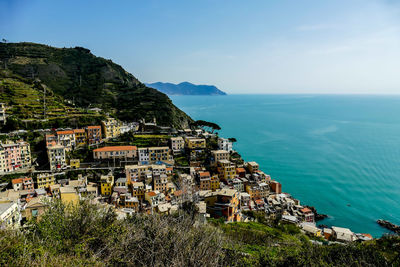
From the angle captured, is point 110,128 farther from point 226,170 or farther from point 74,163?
point 226,170

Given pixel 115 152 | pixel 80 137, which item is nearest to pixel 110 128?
pixel 80 137

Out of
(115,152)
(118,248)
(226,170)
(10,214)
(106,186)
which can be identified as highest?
(118,248)

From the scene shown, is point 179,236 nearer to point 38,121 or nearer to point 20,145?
point 20,145

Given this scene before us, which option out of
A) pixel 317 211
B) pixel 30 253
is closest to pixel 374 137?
pixel 317 211

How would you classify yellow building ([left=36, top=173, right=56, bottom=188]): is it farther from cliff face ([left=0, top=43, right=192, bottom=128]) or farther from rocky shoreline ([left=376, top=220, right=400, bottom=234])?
rocky shoreline ([left=376, top=220, right=400, bottom=234])

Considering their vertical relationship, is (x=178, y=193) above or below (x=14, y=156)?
below

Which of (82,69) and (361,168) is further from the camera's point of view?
(82,69)
